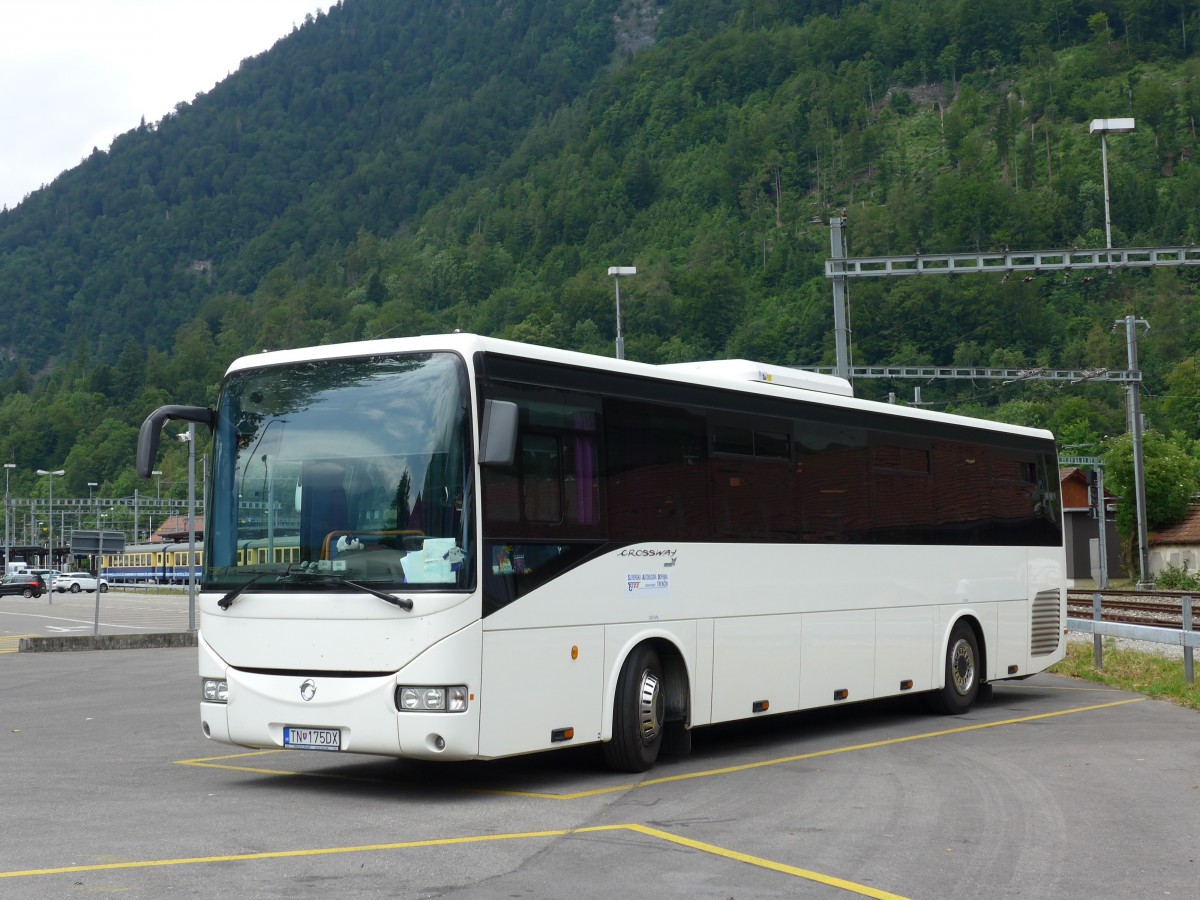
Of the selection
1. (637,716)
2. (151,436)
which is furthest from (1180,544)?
(151,436)

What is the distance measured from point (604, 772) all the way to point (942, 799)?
8.49 ft

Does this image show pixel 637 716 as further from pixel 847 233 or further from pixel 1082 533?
pixel 847 233

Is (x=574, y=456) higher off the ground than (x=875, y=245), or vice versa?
(x=875, y=245)

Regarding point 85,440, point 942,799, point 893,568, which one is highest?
point 85,440

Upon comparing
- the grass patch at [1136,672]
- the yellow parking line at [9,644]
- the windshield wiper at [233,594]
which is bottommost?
the grass patch at [1136,672]

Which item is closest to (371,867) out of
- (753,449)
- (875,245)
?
(753,449)

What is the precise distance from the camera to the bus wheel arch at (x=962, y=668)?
639 inches

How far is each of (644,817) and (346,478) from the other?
2.94 m

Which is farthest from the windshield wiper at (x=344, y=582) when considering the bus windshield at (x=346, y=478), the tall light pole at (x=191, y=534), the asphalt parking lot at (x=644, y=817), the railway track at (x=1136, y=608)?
the tall light pole at (x=191, y=534)

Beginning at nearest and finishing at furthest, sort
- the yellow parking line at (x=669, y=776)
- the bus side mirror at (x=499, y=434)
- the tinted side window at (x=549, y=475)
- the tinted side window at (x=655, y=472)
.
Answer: the bus side mirror at (x=499, y=434), the tinted side window at (x=549, y=475), the yellow parking line at (x=669, y=776), the tinted side window at (x=655, y=472)

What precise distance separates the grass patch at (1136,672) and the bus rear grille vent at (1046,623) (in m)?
1.18

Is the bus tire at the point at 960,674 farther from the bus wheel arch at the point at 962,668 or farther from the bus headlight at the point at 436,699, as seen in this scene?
the bus headlight at the point at 436,699

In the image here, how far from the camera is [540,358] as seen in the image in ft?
36.2

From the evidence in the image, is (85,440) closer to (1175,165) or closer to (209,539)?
(1175,165)
